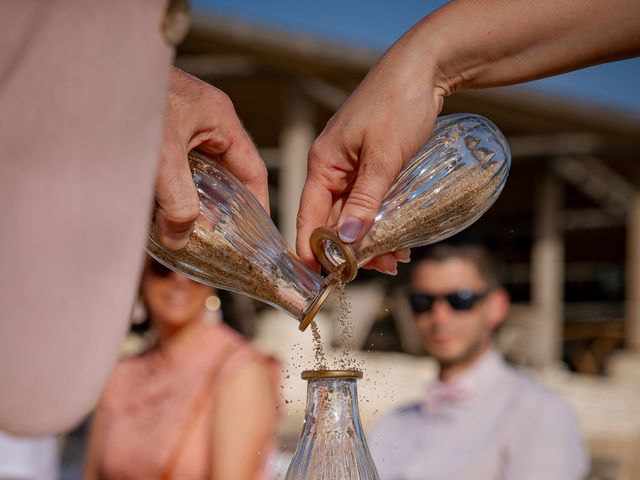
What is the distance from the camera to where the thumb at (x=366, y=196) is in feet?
3.07

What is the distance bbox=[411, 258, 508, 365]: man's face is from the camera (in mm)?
3455

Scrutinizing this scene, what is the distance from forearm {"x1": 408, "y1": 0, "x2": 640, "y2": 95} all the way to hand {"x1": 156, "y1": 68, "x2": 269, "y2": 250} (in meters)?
0.22

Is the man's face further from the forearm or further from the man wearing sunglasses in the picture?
the forearm

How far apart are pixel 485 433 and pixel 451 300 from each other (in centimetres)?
52

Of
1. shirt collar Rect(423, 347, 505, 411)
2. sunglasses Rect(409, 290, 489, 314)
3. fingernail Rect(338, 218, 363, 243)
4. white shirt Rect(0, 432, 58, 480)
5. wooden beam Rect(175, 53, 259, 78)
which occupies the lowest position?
white shirt Rect(0, 432, 58, 480)

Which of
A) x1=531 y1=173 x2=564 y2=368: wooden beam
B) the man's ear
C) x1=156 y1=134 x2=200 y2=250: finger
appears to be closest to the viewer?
x1=156 y1=134 x2=200 y2=250: finger

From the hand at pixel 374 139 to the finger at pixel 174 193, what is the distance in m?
0.17

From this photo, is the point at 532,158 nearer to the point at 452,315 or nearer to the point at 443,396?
the point at 452,315

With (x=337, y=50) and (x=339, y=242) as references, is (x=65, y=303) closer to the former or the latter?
(x=339, y=242)

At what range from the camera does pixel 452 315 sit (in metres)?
3.46

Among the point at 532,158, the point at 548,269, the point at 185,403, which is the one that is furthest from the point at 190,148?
the point at 532,158

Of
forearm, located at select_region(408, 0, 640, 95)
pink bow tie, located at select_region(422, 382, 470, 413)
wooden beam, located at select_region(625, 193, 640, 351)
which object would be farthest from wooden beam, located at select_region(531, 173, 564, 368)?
forearm, located at select_region(408, 0, 640, 95)

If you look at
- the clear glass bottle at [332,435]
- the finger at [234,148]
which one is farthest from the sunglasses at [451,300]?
the clear glass bottle at [332,435]

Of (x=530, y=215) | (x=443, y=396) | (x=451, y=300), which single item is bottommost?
(x=443, y=396)
